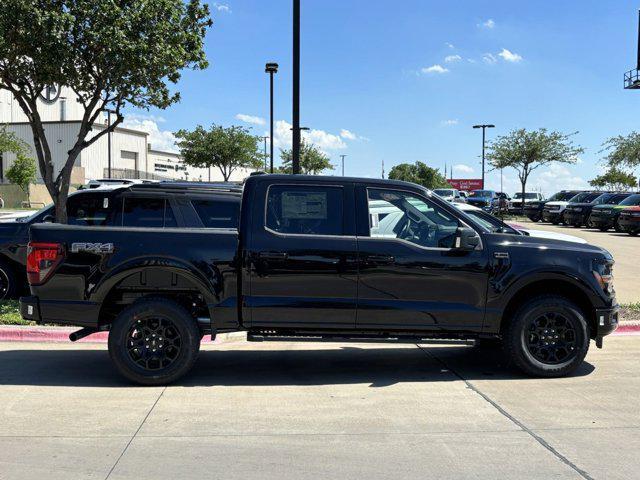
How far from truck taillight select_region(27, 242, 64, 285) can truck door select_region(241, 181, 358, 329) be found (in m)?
1.79

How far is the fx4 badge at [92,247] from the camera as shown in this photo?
5.89 meters

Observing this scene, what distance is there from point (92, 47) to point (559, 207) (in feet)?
96.7

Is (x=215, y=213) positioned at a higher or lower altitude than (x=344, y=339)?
higher

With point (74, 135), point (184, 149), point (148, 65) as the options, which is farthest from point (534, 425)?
point (74, 135)

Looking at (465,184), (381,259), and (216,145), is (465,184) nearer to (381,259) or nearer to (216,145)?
(216,145)

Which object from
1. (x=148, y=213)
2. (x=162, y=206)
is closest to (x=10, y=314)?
(x=148, y=213)

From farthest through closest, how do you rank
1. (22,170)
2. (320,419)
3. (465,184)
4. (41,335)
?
(465,184)
(22,170)
(41,335)
(320,419)

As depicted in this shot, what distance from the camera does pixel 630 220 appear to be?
1009 inches

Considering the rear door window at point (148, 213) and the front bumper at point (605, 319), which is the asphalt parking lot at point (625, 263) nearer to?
the front bumper at point (605, 319)

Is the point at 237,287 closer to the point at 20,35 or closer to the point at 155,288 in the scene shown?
the point at 155,288

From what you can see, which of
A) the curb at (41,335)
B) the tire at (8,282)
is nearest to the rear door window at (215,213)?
the curb at (41,335)

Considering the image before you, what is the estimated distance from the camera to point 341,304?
5.98 m

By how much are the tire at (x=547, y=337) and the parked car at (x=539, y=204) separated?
32.4m

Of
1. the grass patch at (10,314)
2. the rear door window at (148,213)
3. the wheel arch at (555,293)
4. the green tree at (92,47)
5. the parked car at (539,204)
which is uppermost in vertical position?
the green tree at (92,47)
